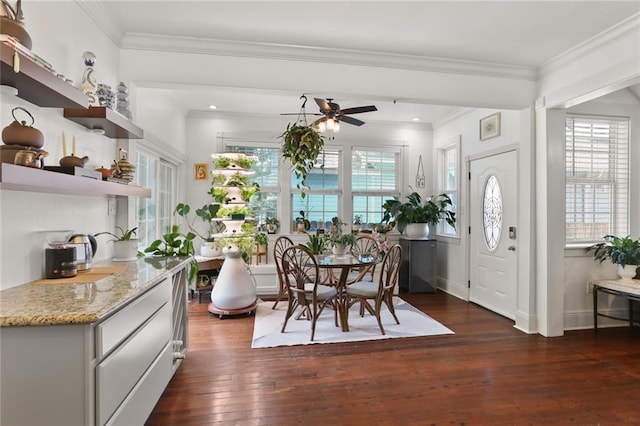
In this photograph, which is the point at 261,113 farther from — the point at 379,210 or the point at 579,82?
the point at 579,82

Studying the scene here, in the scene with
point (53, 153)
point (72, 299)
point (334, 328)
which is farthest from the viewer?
point (334, 328)

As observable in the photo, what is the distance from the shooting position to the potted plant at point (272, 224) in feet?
17.6

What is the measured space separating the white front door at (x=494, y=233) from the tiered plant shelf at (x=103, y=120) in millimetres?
4066

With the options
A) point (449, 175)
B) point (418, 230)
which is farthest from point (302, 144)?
point (449, 175)

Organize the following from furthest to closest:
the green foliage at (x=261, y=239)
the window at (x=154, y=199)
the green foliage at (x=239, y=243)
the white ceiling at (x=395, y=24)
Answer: the green foliage at (x=261, y=239), the green foliage at (x=239, y=243), the window at (x=154, y=199), the white ceiling at (x=395, y=24)

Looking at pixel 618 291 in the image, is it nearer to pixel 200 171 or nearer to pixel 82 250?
pixel 82 250

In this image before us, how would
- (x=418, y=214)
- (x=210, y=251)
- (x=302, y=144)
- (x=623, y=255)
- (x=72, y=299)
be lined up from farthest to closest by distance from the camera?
(x=418, y=214)
(x=210, y=251)
(x=623, y=255)
(x=302, y=144)
(x=72, y=299)

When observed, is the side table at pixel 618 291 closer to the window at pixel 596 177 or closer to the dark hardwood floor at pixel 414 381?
the dark hardwood floor at pixel 414 381

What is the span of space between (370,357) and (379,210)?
323cm

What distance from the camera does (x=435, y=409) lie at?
7.18 feet

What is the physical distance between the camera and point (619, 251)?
3.52 meters

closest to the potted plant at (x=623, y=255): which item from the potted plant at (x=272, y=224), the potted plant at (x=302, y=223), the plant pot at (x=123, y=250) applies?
the potted plant at (x=302, y=223)

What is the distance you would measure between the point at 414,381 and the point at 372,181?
376 cm

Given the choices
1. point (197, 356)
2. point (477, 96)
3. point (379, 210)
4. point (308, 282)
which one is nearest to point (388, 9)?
point (477, 96)
